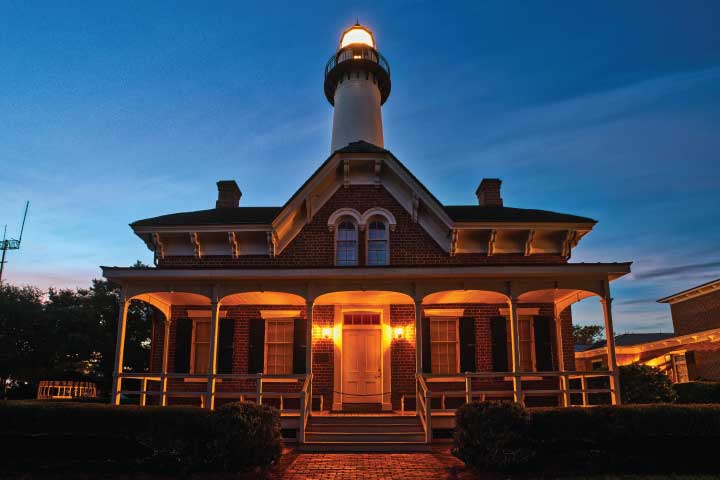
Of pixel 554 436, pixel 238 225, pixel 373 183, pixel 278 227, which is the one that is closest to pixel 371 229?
pixel 373 183

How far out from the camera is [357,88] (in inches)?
850

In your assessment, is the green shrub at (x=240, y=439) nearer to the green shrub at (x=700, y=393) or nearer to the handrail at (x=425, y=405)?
the handrail at (x=425, y=405)

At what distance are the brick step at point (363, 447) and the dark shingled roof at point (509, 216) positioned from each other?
6.51 metres

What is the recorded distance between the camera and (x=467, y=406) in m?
9.30

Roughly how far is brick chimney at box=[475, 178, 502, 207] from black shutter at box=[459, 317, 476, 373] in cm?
494

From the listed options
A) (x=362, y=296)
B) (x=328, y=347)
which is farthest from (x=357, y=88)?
(x=328, y=347)

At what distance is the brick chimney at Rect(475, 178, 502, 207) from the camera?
58.4ft

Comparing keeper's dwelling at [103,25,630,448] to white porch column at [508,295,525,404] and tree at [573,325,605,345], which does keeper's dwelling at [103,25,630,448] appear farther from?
tree at [573,325,605,345]

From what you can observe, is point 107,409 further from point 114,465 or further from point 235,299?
point 235,299

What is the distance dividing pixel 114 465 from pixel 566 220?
12.5 m

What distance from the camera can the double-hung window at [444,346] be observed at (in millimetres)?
14305

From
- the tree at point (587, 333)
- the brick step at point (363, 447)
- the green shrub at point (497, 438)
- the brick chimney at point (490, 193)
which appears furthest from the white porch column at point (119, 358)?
the tree at point (587, 333)

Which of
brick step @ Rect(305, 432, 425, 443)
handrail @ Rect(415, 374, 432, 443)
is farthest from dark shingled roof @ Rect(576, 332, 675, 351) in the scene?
brick step @ Rect(305, 432, 425, 443)

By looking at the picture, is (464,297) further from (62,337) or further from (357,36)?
(62,337)
